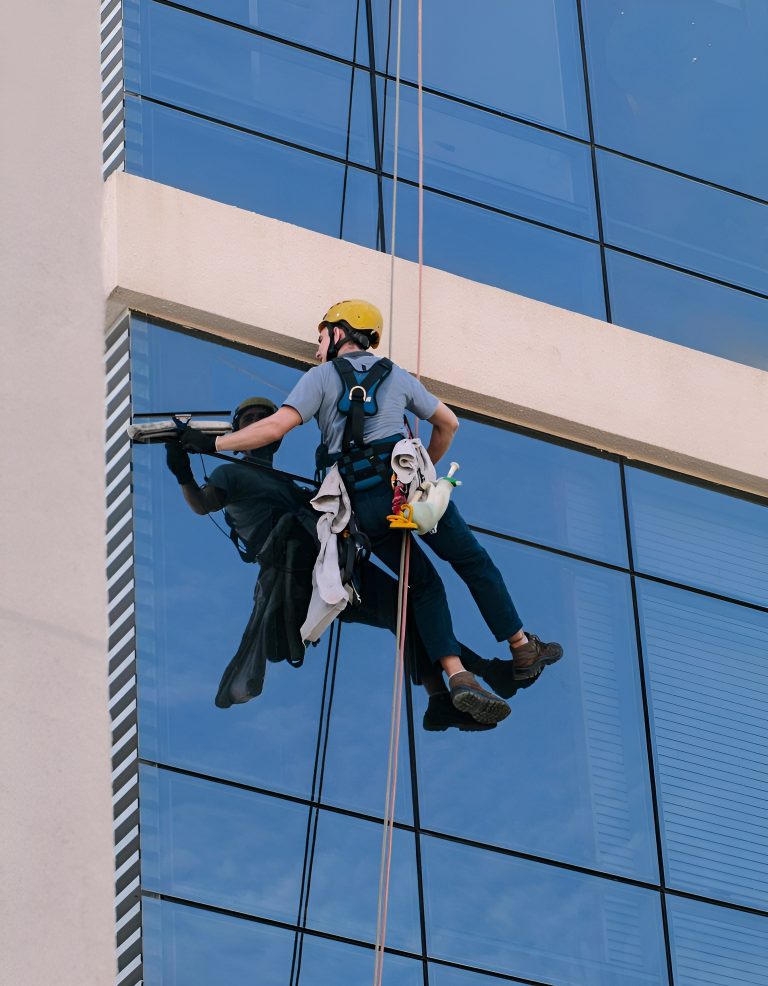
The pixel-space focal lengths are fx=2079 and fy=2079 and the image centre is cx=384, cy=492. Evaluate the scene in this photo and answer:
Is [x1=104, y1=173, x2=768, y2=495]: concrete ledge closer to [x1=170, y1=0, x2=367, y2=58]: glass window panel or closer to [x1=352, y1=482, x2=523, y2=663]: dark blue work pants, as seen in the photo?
[x1=352, y1=482, x2=523, y2=663]: dark blue work pants

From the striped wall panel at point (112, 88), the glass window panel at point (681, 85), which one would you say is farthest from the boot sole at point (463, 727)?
the glass window panel at point (681, 85)

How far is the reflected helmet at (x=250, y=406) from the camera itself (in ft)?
32.7

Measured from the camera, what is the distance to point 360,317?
9.95 m

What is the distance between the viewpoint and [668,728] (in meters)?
10.5

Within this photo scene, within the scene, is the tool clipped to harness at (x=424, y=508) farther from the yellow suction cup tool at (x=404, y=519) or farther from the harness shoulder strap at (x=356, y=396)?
the harness shoulder strap at (x=356, y=396)

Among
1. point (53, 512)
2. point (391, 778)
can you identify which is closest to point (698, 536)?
point (391, 778)

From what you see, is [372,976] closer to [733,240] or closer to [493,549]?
[493,549]

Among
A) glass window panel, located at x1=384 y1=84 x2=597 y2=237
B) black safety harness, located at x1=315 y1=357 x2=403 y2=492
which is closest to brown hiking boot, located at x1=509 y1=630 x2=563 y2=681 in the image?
black safety harness, located at x1=315 y1=357 x2=403 y2=492

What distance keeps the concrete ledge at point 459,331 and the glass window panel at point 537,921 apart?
237 cm

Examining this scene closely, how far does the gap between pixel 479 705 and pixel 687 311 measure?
11.3 feet

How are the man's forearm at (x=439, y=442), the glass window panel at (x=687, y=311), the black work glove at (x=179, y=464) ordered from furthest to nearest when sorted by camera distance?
the glass window panel at (x=687, y=311), the man's forearm at (x=439, y=442), the black work glove at (x=179, y=464)

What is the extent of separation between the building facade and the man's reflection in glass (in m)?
0.08

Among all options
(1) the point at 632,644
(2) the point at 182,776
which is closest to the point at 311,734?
(2) the point at 182,776

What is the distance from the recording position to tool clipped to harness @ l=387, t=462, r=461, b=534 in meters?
9.38
